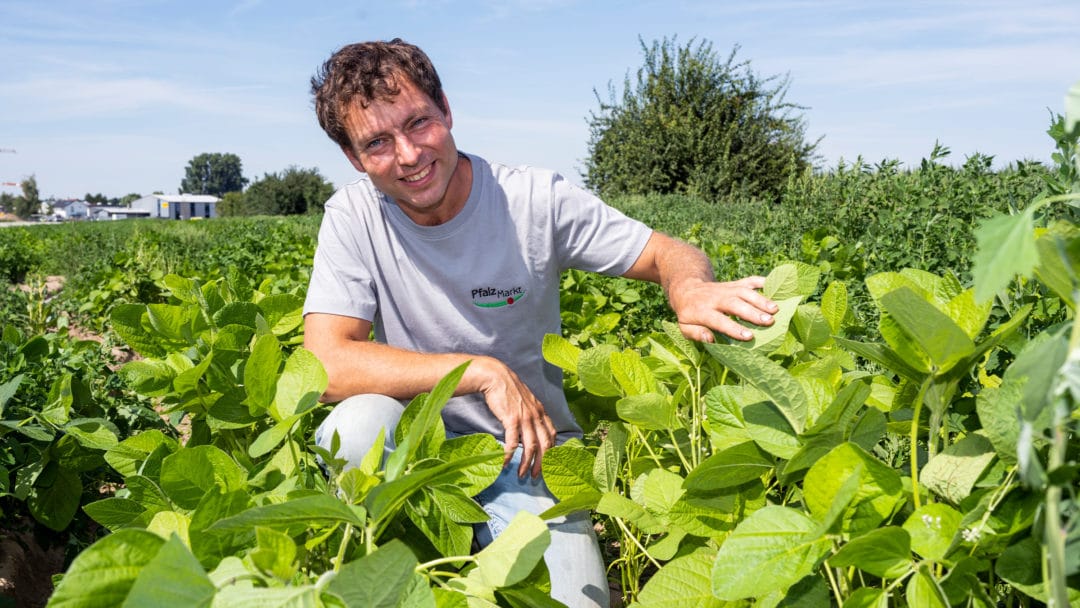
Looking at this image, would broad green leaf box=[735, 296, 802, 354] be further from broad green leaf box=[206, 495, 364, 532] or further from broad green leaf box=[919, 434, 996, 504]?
broad green leaf box=[206, 495, 364, 532]

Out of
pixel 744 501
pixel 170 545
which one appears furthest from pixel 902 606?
pixel 170 545

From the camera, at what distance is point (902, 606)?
3.32 ft

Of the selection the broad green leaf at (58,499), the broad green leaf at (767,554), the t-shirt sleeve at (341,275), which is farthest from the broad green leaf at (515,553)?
the broad green leaf at (58,499)

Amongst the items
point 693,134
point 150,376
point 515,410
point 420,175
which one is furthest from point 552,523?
point 693,134

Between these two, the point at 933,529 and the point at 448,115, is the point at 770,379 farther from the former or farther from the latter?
the point at 448,115

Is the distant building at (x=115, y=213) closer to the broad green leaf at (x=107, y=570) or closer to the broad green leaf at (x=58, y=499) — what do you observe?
the broad green leaf at (x=58, y=499)

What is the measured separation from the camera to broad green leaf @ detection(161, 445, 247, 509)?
114cm

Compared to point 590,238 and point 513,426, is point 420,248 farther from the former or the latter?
point 513,426

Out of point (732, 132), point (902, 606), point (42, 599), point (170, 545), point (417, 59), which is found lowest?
point (42, 599)

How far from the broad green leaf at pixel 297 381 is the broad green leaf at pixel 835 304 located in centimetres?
82

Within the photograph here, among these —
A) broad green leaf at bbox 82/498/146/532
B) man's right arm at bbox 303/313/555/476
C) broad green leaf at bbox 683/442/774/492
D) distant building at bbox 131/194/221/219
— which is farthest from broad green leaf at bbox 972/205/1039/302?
distant building at bbox 131/194/221/219

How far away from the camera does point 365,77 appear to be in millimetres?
2365

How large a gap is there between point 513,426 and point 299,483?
57cm

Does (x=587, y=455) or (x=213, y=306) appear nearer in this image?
(x=587, y=455)
